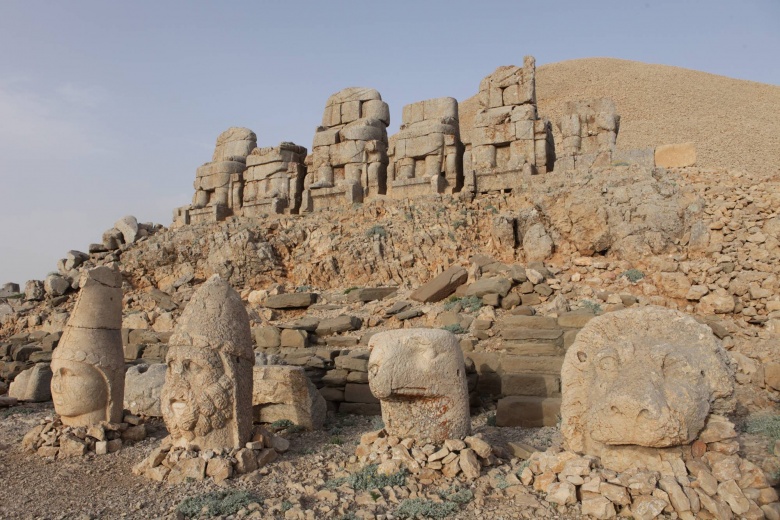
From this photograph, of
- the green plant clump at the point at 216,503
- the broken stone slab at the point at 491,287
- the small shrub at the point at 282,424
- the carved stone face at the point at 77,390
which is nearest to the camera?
the green plant clump at the point at 216,503

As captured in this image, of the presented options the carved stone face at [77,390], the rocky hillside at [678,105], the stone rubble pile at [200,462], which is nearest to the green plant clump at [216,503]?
the stone rubble pile at [200,462]

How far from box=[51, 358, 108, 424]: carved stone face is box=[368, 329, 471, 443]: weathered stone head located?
3421 mm

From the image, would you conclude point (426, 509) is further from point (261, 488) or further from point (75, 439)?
point (75, 439)

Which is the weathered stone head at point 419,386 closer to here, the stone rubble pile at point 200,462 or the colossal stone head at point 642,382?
the colossal stone head at point 642,382

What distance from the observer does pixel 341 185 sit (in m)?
17.2

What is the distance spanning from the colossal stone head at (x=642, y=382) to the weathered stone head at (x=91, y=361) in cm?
514

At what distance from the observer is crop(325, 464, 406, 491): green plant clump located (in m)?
5.13

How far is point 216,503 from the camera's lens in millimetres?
4805

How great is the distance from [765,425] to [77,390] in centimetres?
734

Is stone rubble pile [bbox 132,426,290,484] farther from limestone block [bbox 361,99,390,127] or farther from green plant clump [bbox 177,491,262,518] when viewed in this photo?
limestone block [bbox 361,99,390,127]

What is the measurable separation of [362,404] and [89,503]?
396 centimetres

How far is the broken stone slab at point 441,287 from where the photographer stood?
11.7 metres

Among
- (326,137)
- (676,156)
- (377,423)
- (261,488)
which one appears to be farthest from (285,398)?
(326,137)

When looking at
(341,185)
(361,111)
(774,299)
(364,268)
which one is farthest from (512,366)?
(361,111)
